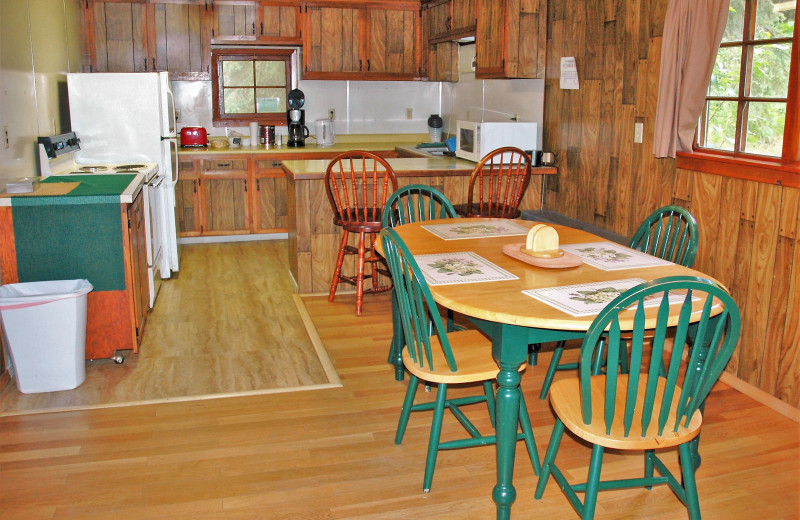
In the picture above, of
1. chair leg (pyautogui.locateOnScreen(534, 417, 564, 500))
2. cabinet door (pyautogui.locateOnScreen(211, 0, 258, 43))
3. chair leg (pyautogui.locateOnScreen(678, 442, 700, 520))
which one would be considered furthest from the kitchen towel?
chair leg (pyautogui.locateOnScreen(678, 442, 700, 520))

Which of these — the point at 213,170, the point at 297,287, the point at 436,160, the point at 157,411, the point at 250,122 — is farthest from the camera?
the point at 250,122

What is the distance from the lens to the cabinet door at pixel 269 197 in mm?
6152

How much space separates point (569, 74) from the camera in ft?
14.5

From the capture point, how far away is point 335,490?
240 cm

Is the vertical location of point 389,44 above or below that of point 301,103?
above

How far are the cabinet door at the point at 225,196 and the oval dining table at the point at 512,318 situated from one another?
4.05m

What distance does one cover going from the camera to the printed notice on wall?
438 cm

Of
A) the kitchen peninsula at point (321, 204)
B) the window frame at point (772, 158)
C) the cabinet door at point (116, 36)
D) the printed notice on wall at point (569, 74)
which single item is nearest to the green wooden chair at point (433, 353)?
the window frame at point (772, 158)

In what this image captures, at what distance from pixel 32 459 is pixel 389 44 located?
4.76 m

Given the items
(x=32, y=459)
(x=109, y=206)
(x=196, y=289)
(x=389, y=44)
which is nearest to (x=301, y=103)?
(x=389, y=44)

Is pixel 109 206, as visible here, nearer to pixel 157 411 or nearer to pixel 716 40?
pixel 157 411

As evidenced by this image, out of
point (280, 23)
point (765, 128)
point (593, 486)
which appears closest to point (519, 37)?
point (765, 128)

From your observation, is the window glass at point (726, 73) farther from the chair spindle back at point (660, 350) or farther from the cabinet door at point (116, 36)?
the cabinet door at point (116, 36)

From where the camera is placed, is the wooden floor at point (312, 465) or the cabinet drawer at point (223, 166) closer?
the wooden floor at point (312, 465)
